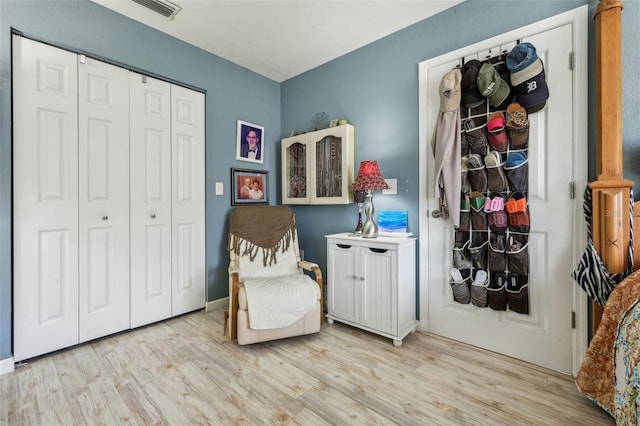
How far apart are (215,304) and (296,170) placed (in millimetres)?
1628

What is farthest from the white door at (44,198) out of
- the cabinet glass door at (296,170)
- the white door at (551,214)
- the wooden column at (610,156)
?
the wooden column at (610,156)

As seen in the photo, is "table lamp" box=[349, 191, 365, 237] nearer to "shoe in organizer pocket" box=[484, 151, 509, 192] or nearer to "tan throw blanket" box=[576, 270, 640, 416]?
"shoe in organizer pocket" box=[484, 151, 509, 192]

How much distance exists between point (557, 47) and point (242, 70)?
273 cm

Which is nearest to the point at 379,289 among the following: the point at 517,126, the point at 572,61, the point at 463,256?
the point at 463,256

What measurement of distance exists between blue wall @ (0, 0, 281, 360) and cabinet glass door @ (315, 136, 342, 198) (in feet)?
2.39

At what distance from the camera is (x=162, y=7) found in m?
2.17

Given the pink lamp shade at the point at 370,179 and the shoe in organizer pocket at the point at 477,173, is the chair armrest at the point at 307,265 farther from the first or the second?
the shoe in organizer pocket at the point at 477,173

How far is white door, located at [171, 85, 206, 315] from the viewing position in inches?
103

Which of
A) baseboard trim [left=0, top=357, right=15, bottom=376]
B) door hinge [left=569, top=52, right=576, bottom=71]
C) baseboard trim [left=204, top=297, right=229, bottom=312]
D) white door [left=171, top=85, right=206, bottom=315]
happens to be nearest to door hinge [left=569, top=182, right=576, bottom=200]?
door hinge [left=569, top=52, right=576, bottom=71]

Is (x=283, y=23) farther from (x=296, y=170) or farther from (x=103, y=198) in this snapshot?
(x=103, y=198)

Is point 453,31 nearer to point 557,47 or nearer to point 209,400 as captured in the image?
point 557,47

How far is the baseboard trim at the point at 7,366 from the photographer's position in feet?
5.80

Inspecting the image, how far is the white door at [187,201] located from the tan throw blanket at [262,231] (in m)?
0.39

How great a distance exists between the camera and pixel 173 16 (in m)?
2.29
